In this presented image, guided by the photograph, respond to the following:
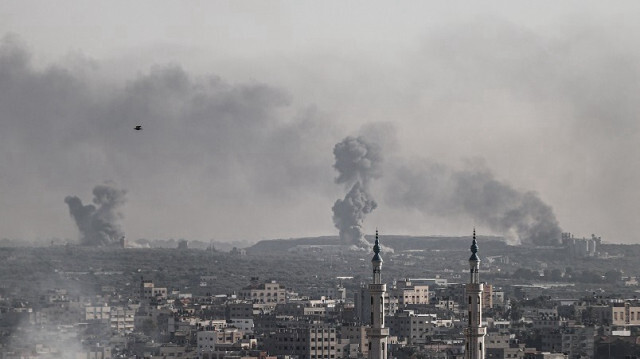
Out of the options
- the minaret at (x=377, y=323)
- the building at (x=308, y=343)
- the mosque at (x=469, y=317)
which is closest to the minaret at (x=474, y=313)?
the mosque at (x=469, y=317)

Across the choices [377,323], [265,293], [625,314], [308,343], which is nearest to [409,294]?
[265,293]

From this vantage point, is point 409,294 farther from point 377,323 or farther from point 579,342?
point 377,323

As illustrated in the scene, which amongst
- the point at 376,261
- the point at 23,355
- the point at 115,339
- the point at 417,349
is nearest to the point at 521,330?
the point at 417,349

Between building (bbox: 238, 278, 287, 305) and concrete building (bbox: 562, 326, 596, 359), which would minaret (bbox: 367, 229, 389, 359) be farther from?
building (bbox: 238, 278, 287, 305)

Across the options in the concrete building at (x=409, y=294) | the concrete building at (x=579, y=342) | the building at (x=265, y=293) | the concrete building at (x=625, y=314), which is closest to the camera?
the concrete building at (x=579, y=342)

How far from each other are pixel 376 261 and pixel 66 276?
105415mm

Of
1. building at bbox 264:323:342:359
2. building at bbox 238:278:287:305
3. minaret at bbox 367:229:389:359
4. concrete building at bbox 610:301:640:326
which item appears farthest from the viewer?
building at bbox 238:278:287:305

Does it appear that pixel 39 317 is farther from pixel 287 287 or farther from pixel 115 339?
pixel 287 287

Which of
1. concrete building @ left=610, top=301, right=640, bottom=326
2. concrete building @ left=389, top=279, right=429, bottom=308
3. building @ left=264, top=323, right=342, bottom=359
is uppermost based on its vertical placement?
concrete building @ left=389, top=279, right=429, bottom=308

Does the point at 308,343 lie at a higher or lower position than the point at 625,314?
lower

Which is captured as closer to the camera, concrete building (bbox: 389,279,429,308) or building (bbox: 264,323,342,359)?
building (bbox: 264,323,342,359)

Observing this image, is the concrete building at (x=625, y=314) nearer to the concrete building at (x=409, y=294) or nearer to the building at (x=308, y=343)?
the concrete building at (x=409, y=294)

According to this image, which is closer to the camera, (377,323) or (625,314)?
(377,323)

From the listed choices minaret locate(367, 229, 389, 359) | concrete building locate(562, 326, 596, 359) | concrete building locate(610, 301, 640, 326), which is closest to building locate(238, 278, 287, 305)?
concrete building locate(610, 301, 640, 326)
